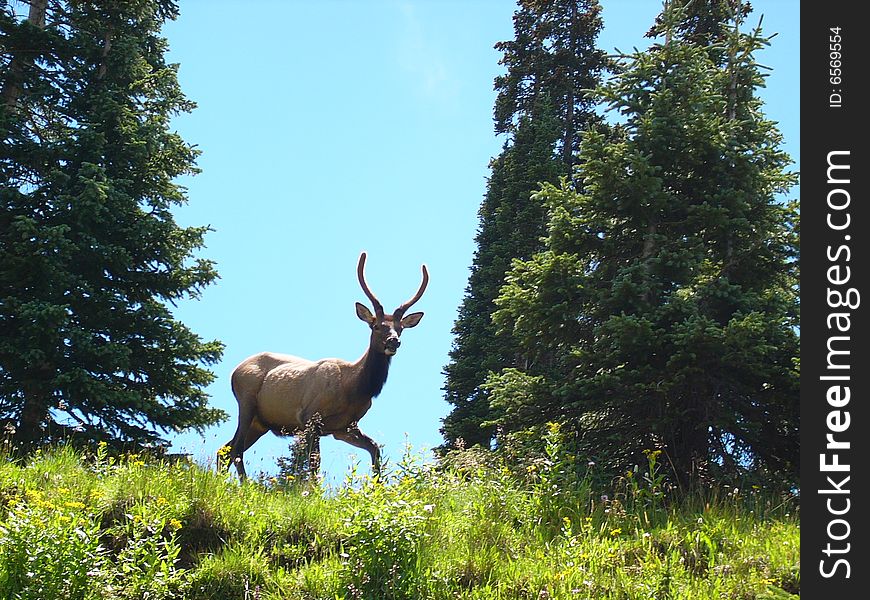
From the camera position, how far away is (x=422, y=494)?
9.48 m

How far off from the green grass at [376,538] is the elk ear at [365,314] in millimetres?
3469

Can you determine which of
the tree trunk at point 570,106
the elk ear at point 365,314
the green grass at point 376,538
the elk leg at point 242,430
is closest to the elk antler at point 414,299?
the elk ear at point 365,314

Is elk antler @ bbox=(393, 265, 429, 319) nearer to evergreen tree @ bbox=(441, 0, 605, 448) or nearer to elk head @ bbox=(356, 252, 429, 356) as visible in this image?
elk head @ bbox=(356, 252, 429, 356)

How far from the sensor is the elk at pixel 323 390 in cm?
1311

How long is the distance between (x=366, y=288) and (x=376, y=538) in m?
5.88

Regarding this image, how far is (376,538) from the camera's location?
808 centimetres

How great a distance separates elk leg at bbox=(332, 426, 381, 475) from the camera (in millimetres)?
12922

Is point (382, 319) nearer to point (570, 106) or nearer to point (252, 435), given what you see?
point (252, 435)

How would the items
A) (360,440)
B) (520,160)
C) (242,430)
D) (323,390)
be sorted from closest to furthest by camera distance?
(360,440) → (323,390) → (242,430) → (520,160)

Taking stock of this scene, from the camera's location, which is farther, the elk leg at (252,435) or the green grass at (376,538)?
the elk leg at (252,435)

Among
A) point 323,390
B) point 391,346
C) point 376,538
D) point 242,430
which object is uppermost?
point 391,346

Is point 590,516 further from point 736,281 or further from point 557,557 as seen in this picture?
point 736,281

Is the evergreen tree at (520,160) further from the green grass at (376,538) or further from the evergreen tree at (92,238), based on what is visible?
the green grass at (376,538)

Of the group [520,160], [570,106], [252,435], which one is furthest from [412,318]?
[570,106]
